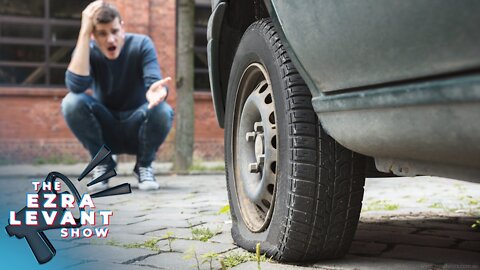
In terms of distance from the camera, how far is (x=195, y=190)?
18.4 feet

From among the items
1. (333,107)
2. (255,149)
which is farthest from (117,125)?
(333,107)

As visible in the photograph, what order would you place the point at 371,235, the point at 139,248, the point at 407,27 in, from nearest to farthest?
1. the point at 407,27
2. the point at 139,248
3. the point at 371,235

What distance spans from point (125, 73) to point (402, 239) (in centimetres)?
355

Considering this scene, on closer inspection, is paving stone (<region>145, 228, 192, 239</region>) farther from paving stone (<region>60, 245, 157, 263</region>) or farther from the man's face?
the man's face

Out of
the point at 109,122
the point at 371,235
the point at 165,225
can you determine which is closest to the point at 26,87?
the point at 109,122

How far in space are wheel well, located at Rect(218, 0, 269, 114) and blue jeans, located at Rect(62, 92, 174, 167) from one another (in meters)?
2.67

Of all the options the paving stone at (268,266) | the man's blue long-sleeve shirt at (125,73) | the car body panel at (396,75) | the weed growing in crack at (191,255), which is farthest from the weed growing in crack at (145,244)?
the man's blue long-sleeve shirt at (125,73)

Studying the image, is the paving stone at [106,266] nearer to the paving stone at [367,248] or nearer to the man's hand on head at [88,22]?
the paving stone at [367,248]

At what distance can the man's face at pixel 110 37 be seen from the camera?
524 cm

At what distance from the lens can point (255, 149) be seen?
93.8 inches

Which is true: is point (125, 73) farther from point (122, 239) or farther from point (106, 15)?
point (122, 239)

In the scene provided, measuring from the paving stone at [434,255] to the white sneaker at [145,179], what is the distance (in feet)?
11.3

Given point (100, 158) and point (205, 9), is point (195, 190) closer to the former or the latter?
point (100, 158)

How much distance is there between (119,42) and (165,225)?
270 centimetres
